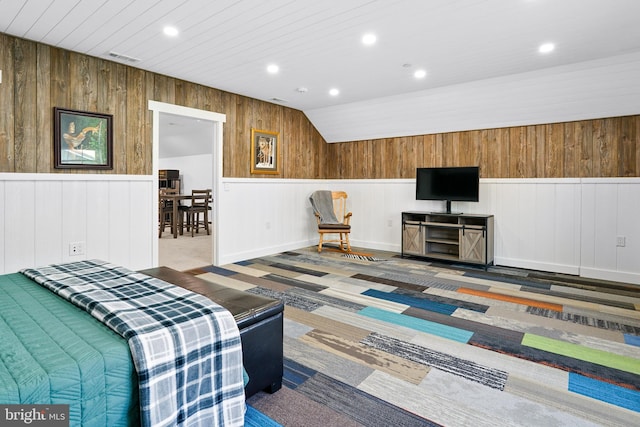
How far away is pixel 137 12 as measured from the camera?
277 centimetres

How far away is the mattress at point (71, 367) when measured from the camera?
108 cm

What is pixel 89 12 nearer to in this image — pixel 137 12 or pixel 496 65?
pixel 137 12

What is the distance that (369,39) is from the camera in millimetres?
3230

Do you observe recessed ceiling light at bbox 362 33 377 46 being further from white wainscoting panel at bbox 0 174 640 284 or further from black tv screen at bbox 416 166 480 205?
white wainscoting panel at bbox 0 174 640 284

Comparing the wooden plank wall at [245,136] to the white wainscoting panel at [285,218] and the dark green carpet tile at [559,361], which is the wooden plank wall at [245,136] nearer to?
the white wainscoting panel at [285,218]

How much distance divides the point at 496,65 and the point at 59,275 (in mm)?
4176

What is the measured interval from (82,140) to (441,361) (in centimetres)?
372

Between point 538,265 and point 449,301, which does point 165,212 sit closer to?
point 449,301

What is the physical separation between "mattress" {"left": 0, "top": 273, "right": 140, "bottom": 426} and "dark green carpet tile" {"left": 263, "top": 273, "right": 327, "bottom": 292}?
2537 millimetres

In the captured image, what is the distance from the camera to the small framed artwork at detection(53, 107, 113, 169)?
3492 millimetres

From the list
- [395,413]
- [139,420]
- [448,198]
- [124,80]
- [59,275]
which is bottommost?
[395,413]

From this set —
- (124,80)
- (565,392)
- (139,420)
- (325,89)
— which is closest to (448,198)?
(325,89)

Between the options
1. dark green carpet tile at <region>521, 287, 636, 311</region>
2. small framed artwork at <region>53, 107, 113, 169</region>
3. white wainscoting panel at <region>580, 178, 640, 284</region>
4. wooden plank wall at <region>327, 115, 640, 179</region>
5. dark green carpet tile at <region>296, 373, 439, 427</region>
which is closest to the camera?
dark green carpet tile at <region>296, 373, 439, 427</region>

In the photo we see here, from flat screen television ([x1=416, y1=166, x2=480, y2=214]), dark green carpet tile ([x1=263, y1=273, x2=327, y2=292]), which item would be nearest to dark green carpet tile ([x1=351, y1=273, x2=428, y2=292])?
A: dark green carpet tile ([x1=263, y1=273, x2=327, y2=292])
